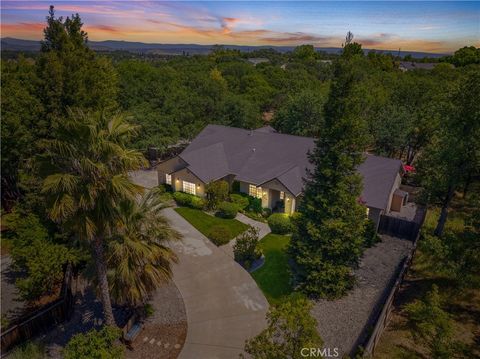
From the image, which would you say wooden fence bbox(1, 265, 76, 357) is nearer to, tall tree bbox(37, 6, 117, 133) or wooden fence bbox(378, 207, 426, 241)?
tall tree bbox(37, 6, 117, 133)

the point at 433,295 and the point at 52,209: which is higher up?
the point at 52,209

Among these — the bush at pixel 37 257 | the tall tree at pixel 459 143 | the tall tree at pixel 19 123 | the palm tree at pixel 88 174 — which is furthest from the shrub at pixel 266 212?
the palm tree at pixel 88 174

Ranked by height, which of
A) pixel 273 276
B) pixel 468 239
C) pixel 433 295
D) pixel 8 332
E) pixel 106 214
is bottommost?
pixel 273 276

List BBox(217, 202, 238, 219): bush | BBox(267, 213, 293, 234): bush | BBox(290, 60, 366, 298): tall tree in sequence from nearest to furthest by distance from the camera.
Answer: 1. BBox(290, 60, 366, 298): tall tree
2. BBox(267, 213, 293, 234): bush
3. BBox(217, 202, 238, 219): bush

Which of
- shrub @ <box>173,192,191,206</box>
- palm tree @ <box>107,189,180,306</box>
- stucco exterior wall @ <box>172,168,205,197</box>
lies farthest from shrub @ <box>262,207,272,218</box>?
palm tree @ <box>107,189,180,306</box>

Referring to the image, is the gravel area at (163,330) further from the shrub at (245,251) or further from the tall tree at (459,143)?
the tall tree at (459,143)

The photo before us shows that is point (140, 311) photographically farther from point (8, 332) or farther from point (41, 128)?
point (41, 128)

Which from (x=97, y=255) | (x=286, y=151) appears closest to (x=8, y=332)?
(x=97, y=255)
